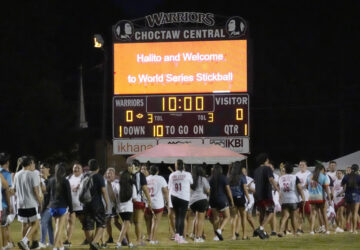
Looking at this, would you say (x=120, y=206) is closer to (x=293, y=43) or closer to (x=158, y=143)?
(x=158, y=143)

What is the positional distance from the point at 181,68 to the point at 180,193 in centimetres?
1165

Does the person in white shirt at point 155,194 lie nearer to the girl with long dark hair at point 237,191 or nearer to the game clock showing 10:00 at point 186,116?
the girl with long dark hair at point 237,191

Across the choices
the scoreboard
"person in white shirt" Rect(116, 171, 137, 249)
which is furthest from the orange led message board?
"person in white shirt" Rect(116, 171, 137, 249)

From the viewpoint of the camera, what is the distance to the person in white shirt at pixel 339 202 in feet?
78.9

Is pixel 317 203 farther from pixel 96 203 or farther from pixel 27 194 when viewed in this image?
pixel 27 194

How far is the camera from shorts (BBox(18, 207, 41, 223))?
16.6m

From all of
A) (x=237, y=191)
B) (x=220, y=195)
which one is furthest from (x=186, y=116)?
(x=220, y=195)

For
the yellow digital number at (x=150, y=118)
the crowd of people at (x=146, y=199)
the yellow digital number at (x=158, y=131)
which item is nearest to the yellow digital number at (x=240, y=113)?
the yellow digital number at (x=158, y=131)

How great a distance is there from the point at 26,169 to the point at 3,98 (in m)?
30.8

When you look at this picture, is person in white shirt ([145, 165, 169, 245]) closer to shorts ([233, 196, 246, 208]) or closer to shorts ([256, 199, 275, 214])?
shorts ([233, 196, 246, 208])

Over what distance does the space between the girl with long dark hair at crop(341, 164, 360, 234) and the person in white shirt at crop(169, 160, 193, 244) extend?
574 centimetres

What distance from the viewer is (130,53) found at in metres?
30.6

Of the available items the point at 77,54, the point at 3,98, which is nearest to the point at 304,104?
the point at 77,54

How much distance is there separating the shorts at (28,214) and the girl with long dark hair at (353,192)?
9769mm
